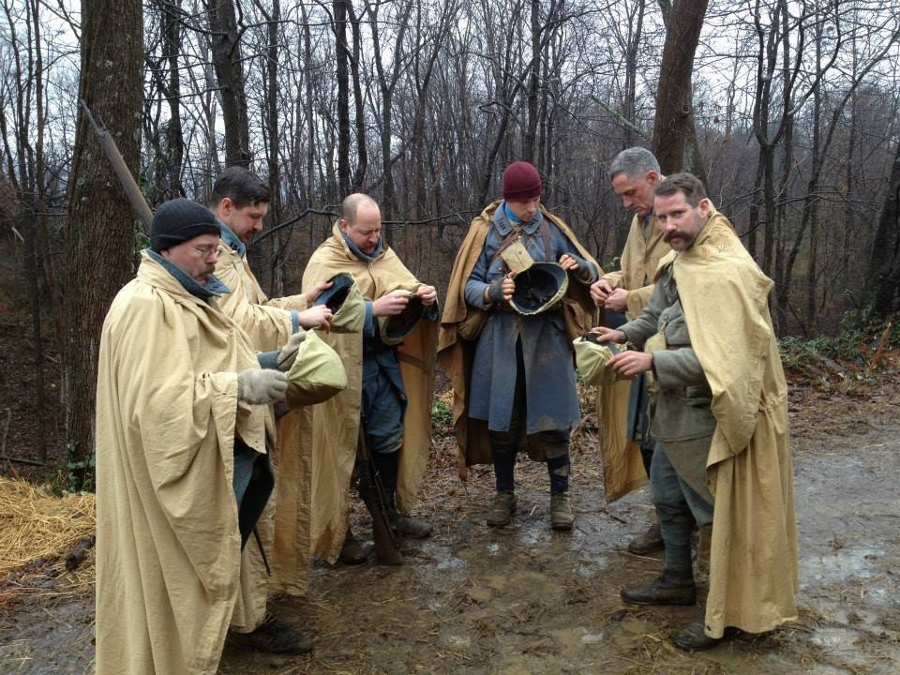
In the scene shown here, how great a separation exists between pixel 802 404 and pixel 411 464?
5166 mm

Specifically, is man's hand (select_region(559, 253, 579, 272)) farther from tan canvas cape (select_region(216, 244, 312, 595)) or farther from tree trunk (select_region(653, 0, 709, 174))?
tree trunk (select_region(653, 0, 709, 174))

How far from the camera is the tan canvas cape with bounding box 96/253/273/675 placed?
2.42 metres

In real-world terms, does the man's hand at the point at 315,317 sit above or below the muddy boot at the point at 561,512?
above

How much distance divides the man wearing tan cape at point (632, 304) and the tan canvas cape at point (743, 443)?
76 cm

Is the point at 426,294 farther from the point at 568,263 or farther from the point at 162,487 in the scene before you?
the point at 162,487

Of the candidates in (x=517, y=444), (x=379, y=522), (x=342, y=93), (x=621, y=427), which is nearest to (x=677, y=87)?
(x=621, y=427)

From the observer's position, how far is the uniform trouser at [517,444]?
4500 mm

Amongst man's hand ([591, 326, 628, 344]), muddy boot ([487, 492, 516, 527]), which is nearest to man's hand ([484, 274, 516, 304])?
man's hand ([591, 326, 628, 344])

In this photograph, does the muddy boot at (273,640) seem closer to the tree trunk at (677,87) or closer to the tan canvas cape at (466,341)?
the tan canvas cape at (466,341)

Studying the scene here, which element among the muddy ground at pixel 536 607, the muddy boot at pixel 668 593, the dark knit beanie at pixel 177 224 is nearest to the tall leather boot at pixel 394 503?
the muddy ground at pixel 536 607

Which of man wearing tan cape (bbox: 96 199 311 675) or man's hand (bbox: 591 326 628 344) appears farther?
man's hand (bbox: 591 326 628 344)

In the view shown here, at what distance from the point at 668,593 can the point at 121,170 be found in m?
4.49

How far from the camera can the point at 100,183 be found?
5.26 meters

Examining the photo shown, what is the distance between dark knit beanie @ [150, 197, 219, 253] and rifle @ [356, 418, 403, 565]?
1.83 meters
